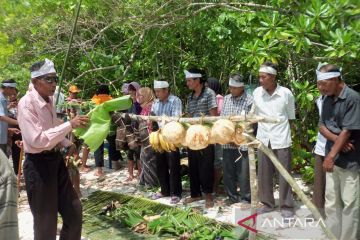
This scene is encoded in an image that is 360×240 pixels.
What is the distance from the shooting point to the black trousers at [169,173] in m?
6.30

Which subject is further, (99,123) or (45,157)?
(99,123)

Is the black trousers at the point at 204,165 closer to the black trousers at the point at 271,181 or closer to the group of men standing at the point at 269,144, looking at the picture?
the black trousers at the point at 271,181

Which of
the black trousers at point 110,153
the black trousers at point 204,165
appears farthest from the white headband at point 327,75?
the black trousers at point 110,153

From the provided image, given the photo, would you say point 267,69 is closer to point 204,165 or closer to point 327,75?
point 327,75

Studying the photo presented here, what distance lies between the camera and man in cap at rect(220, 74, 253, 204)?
565 centimetres

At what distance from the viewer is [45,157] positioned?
12.5 ft

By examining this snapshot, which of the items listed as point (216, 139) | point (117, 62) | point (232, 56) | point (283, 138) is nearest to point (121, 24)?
point (117, 62)

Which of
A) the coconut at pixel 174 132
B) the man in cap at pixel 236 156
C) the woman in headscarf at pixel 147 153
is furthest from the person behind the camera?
the woman in headscarf at pixel 147 153

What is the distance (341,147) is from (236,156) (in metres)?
1.96

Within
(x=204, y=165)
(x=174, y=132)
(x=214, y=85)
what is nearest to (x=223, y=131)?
(x=174, y=132)

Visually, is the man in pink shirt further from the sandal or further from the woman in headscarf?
the woman in headscarf

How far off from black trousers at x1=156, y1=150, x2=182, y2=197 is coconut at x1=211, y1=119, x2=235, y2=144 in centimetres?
274

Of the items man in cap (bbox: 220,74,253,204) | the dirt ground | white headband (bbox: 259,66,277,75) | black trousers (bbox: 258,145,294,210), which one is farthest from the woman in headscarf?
white headband (bbox: 259,66,277,75)

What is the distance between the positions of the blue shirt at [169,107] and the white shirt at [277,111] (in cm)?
127
